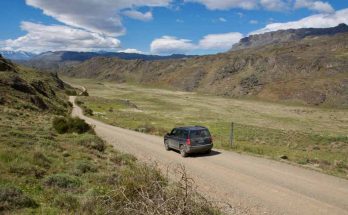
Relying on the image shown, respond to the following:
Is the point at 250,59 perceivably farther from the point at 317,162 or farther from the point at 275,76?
the point at 317,162

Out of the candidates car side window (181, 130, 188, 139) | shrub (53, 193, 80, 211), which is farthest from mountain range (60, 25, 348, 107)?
shrub (53, 193, 80, 211)

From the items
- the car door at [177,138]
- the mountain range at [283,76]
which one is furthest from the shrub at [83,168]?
the mountain range at [283,76]

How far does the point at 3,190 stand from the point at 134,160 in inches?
371

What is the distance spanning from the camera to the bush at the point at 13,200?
9098 mm

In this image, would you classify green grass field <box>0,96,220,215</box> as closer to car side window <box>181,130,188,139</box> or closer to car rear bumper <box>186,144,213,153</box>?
car rear bumper <box>186,144,213,153</box>

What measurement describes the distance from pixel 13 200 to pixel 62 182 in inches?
95.2

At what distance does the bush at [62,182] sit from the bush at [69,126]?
55.1 feet

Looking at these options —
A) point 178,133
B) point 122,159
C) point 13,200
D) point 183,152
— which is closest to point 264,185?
point 122,159

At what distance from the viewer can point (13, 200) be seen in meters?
9.34

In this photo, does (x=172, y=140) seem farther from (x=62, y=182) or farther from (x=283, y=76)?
(x=283, y=76)

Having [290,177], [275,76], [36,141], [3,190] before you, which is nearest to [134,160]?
[36,141]

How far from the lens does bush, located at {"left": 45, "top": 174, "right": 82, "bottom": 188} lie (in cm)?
1164

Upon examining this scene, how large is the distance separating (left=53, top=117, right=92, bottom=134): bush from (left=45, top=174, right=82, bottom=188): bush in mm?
16804

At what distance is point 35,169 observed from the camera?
12.8 m
